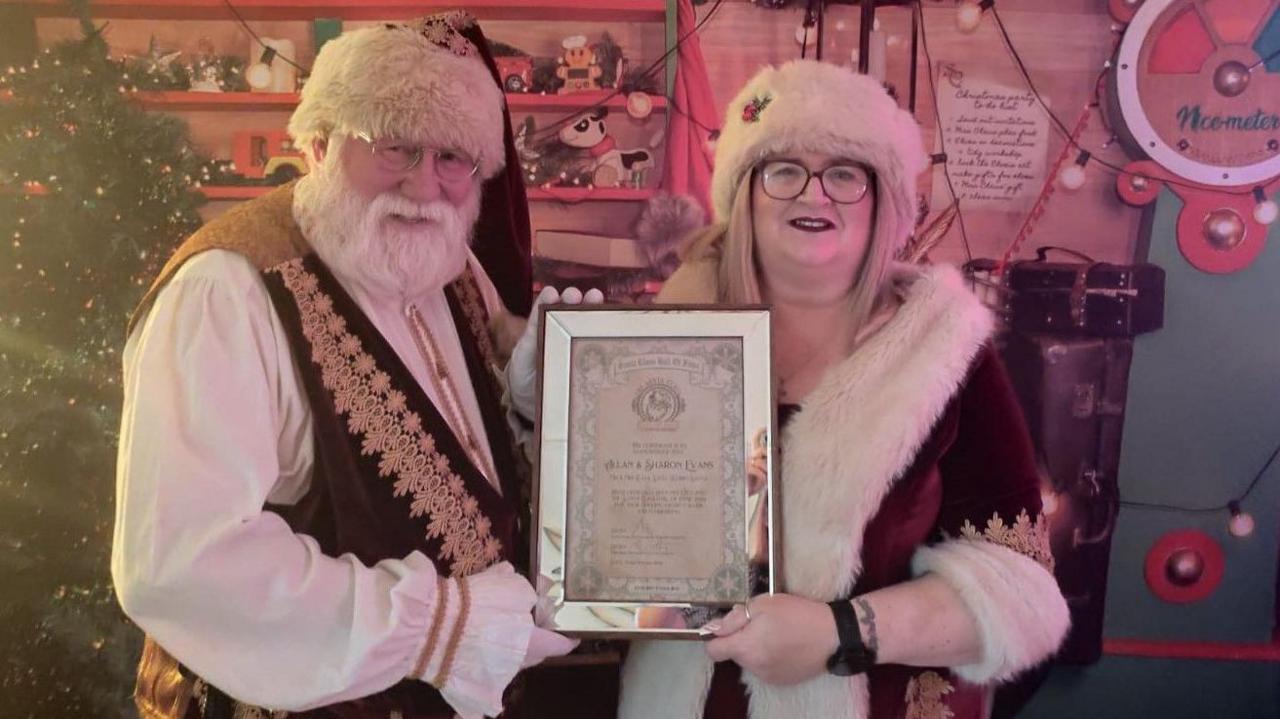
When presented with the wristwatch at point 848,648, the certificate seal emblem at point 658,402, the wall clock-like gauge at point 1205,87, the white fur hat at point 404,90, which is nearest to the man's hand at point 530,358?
the certificate seal emblem at point 658,402

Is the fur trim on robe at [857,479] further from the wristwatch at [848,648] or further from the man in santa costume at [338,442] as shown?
the man in santa costume at [338,442]

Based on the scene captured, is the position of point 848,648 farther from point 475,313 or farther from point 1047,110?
point 1047,110

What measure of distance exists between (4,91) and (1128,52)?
9.82 ft

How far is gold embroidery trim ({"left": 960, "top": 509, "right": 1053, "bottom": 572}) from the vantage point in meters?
1.45

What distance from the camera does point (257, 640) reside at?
3.97 ft

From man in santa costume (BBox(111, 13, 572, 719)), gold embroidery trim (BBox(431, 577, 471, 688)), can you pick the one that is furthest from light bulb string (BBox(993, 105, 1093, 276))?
gold embroidery trim (BBox(431, 577, 471, 688))

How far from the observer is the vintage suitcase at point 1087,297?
238 cm

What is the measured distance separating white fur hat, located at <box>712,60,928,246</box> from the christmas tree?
1.49 m

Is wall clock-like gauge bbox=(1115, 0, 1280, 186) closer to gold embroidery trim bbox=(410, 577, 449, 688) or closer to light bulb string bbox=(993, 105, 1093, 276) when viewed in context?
light bulb string bbox=(993, 105, 1093, 276)

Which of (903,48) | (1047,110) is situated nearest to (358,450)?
(903,48)

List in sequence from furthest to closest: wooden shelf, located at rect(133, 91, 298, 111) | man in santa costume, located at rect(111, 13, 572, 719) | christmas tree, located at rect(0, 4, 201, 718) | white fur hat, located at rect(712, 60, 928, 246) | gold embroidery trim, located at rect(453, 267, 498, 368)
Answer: wooden shelf, located at rect(133, 91, 298, 111), christmas tree, located at rect(0, 4, 201, 718), gold embroidery trim, located at rect(453, 267, 498, 368), white fur hat, located at rect(712, 60, 928, 246), man in santa costume, located at rect(111, 13, 572, 719)

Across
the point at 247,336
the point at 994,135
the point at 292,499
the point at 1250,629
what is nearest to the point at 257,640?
A: the point at 292,499

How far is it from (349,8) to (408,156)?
1.23 m

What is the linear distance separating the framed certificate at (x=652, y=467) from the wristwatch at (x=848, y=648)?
144 mm
